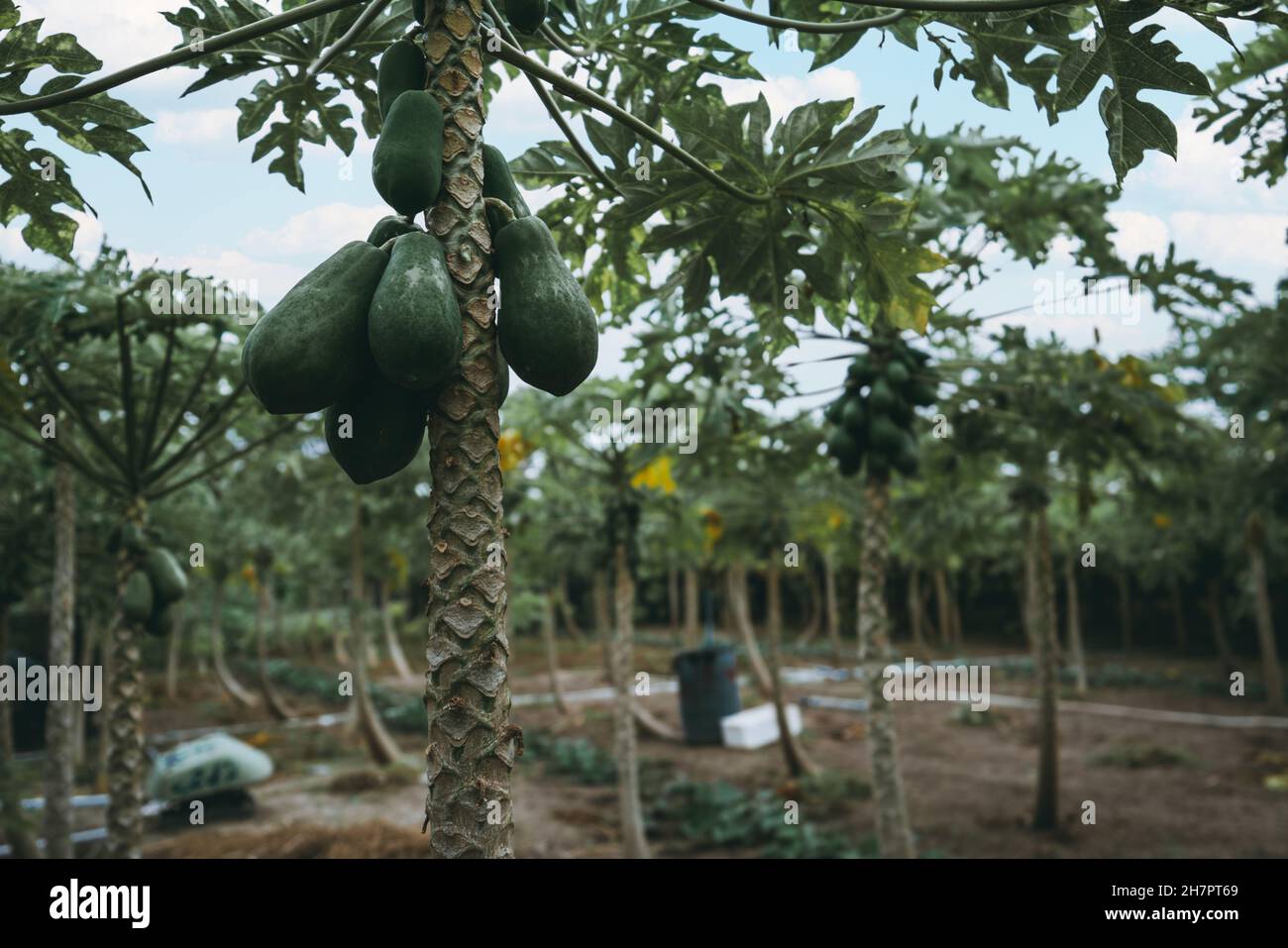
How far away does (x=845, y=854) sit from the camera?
870 cm

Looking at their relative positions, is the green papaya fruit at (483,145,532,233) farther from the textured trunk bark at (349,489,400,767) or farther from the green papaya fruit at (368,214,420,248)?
the textured trunk bark at (349,489,400,767)

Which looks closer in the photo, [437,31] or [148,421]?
[437,31]

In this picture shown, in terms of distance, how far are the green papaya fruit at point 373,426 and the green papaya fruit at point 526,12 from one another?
0.96 metres

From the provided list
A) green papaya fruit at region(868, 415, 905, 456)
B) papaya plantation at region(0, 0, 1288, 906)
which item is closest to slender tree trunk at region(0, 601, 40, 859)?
papaya plantation at region(0, 0, 1288, 906)

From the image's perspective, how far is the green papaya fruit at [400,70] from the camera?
6.72 feet

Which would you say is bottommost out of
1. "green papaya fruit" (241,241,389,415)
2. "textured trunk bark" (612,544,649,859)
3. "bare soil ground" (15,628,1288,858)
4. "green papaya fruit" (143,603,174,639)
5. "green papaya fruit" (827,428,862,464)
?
"bare soil ground" (15,628,1288,858)

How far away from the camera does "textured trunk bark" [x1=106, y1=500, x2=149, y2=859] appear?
16.5 ft

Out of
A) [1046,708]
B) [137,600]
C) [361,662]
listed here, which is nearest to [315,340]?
[137,600]

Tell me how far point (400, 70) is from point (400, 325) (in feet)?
2.60

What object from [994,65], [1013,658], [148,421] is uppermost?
[994,65]

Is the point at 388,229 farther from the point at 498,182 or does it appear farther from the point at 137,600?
the point at 137,600
